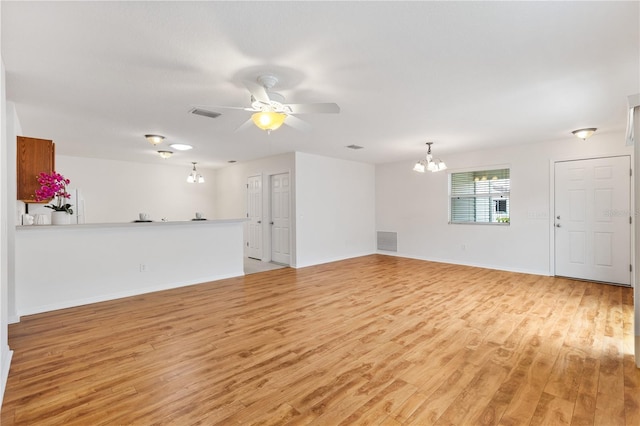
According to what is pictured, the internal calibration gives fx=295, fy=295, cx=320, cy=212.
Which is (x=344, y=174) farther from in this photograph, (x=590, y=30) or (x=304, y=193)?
(x=590, y=30)

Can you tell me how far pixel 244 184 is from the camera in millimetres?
7961

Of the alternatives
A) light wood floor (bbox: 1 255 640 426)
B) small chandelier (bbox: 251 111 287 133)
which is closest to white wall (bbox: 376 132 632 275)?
light wood floor (bbox: 1 255 640 426)

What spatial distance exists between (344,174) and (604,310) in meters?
5.26

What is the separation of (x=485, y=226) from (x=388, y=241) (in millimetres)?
2443

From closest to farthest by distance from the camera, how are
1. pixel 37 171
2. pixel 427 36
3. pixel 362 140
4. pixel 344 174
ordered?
pixel 427 36
pixel 37 171
pixel 362 140
pixel 344 174

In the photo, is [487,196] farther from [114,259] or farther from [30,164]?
[30,164]

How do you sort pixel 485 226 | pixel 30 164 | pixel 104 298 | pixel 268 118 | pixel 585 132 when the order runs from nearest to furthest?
1. pixel 268 118
2. pixel 30 164
3. pixel 104 298
4. pixel 585 132
5. pixel 485 226

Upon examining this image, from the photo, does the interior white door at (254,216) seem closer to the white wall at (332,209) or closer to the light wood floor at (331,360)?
the white wall at (332,209)

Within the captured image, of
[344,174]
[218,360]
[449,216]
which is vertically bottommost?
[218,360]

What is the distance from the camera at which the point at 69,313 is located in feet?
12.2

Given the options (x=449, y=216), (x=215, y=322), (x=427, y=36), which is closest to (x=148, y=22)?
(x=427, y=36)

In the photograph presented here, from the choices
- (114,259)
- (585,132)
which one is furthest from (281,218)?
(585,132)

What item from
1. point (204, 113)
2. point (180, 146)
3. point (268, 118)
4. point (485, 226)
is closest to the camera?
point (268, 118)

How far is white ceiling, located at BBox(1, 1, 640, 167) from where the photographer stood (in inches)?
74.1
